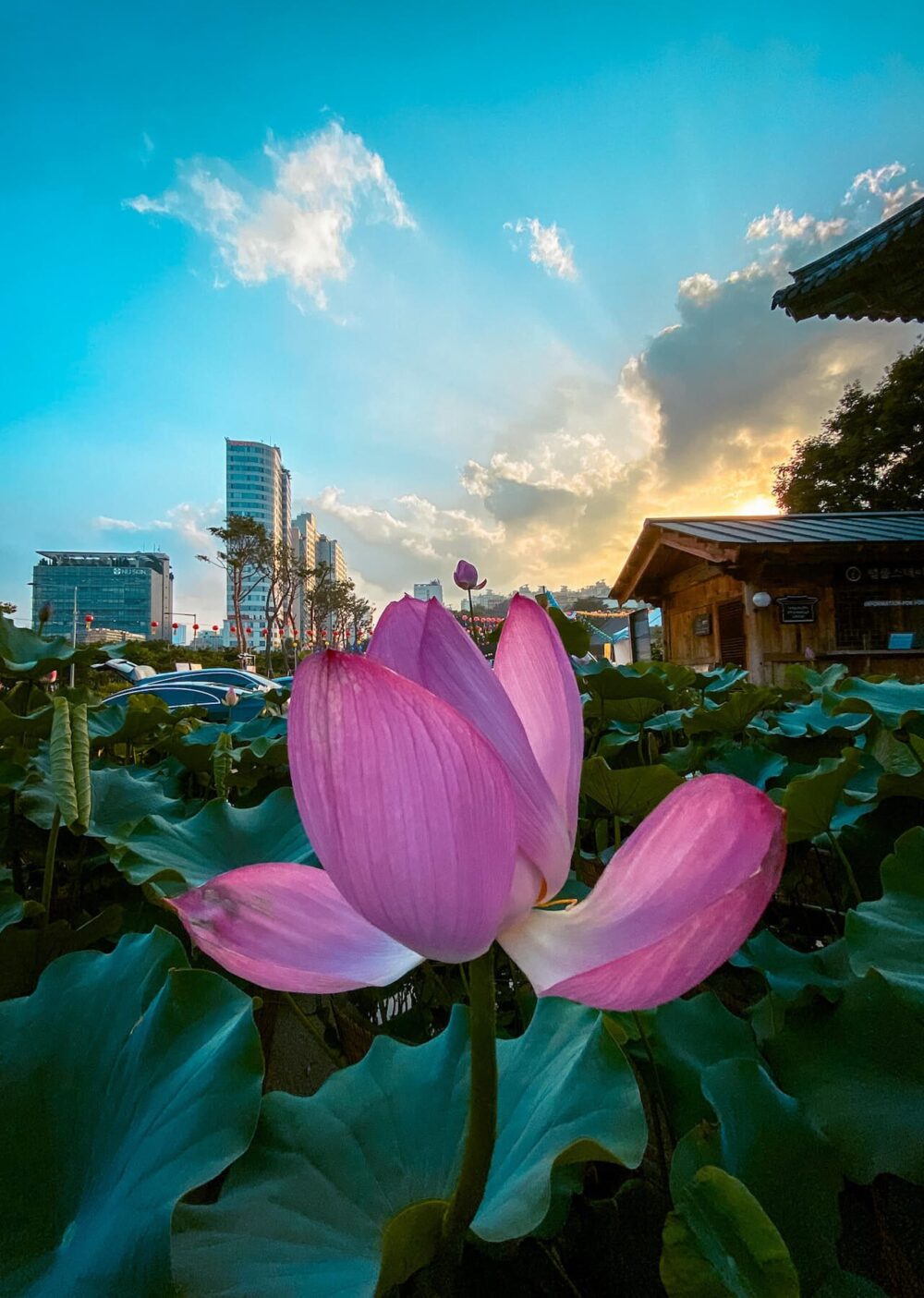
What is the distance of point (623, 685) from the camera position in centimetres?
135

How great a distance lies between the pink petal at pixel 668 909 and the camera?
7.7 inches

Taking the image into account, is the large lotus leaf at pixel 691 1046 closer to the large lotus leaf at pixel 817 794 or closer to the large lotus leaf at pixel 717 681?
the large lotus leaf at pixel 817 794

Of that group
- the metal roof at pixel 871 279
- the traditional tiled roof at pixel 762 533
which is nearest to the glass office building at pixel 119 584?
the traditional tiled roof at pixel 762 533

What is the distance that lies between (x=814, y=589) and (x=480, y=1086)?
7.25m

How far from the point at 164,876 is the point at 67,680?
42.3 inches

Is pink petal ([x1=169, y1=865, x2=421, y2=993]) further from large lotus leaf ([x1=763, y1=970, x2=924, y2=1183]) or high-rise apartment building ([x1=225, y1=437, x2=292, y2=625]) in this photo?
high-rise apartment building ([x1=225, y1=437, x2=292, y2=625])

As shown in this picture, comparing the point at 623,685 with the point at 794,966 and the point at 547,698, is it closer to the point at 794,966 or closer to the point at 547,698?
the point at 794,966

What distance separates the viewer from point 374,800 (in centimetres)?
20

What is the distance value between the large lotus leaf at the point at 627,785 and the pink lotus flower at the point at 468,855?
597 mm

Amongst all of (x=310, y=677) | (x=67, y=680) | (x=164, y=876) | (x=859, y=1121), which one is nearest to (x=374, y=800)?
(x=310, y=677)

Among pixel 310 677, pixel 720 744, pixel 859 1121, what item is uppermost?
pixel 310 677

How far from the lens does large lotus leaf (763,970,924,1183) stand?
362 mm

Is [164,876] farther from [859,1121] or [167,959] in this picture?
[859,1121]

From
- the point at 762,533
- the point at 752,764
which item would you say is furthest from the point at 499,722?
the point at 762,533
